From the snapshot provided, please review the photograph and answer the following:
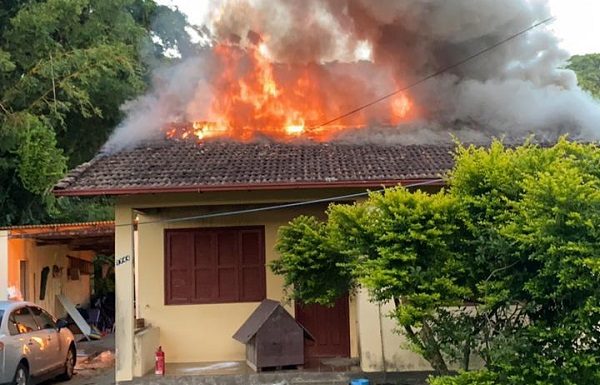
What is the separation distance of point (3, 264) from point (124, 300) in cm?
678

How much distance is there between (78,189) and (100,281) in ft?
55.8

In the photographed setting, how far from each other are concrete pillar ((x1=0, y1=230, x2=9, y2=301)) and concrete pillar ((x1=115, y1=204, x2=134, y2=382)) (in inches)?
247

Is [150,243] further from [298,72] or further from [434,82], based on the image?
[434,82]

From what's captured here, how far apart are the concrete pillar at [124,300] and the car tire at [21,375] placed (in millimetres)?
1412

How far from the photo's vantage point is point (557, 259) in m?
5.31

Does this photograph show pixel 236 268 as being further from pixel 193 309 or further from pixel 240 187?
pixel 240 187

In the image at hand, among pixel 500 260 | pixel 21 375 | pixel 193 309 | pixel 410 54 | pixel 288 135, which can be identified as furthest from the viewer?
pixel 410 54

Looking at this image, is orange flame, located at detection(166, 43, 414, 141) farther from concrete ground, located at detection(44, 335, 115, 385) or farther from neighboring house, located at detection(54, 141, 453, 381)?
concrete ground, located at detection(44, 335, 115, 385)

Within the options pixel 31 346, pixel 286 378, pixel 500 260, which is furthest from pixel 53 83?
pixel 500 260

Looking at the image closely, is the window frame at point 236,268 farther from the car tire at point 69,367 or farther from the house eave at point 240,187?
the car tire at point 69,367

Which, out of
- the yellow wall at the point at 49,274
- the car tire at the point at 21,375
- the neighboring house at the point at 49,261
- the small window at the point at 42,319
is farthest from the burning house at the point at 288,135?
the yellow wall at the point at 49,274

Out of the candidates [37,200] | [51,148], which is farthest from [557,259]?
[37,200]

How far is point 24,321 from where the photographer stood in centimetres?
1055

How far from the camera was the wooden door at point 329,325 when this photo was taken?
1178cm
